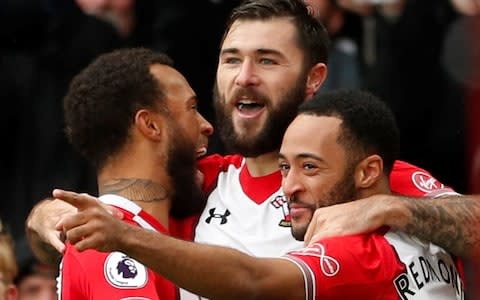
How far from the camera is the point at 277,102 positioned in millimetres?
6664

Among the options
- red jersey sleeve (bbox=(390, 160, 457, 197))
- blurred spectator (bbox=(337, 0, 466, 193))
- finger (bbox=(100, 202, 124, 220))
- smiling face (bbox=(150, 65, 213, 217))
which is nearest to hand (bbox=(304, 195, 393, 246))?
red jersey sleeve (bbox=(390, 160, 457, 197))

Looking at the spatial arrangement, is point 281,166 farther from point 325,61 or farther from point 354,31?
point 354,31

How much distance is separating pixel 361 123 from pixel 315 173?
0.26 m

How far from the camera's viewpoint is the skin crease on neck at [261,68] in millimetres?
6656

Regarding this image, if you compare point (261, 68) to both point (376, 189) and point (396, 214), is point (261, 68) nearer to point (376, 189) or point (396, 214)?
point (376, 189)

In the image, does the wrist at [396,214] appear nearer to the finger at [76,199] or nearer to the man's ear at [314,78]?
the man's ear at [314,78]

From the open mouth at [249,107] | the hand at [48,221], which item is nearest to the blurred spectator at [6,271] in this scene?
the hand at [48,221]

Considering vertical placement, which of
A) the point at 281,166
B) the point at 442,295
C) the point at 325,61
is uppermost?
the point at 325,61

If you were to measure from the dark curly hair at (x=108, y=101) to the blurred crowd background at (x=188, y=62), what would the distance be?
2.21 metres

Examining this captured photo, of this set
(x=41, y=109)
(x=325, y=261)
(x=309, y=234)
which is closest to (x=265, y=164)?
(x=309, y=234)

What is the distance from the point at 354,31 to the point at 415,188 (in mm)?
3342

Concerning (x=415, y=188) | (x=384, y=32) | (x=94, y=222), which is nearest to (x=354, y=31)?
(x=384, y=32)

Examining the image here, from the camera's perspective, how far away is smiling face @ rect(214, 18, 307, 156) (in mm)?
6637

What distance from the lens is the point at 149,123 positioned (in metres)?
6.60
